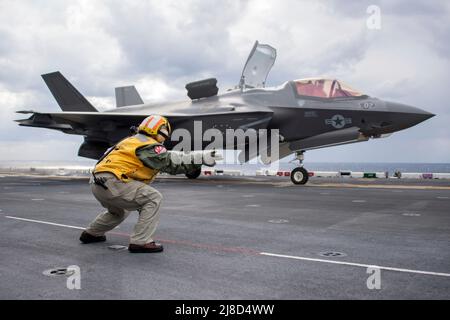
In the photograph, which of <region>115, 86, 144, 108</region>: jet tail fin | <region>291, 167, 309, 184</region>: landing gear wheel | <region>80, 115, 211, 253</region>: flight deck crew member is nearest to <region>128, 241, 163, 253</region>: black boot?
<region>80, 115, 211, 253</region>: flight deck crew member

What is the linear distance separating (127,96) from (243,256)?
22834 millimetres

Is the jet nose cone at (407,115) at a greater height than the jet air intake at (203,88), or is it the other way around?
the jet air intake at (203,88)

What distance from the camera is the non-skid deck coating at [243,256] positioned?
133 inches

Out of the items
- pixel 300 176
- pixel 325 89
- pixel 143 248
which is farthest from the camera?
pixel 300 176

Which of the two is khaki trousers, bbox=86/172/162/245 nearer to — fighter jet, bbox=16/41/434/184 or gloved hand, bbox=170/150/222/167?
gloved hand, bbox=170/150/222/167

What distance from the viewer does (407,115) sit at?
14.8 m

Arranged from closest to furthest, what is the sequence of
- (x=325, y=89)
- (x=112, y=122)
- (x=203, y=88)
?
1. (x=325, y=89)
2. (x=203, y=88)
3. (x=112, y=122)

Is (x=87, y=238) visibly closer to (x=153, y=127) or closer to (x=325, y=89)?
(x=153, y=127)

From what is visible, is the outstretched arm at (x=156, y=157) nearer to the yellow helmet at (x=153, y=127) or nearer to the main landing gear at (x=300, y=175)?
the yellow helmet at (x=153, y=127)

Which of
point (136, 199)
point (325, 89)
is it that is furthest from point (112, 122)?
point (136, 199)

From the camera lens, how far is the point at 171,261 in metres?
4.43

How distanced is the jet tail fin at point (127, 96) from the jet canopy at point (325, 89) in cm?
1307

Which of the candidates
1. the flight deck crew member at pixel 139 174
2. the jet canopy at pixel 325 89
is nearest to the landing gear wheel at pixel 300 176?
the jet canopy at pixel 325 89

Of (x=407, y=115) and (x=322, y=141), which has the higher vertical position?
(x=407, y=115)
